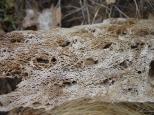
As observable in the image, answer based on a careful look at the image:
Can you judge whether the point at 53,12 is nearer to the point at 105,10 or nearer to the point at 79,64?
the point at 105,10

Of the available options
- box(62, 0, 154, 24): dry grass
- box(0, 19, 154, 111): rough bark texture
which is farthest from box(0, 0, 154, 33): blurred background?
box(0, 19, 154, 111): rough bark texture

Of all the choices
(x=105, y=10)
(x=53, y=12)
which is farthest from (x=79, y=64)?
(x=53, y=12)

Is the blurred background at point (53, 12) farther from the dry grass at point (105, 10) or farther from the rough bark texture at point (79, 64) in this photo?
the rough bark texture at point (79, 64)

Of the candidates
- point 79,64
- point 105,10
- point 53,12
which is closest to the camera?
point 79,64

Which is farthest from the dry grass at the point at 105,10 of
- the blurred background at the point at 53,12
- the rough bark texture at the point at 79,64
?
the rough bark texture at the point at 79,64

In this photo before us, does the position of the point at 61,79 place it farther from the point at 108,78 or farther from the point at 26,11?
the point at 26,11

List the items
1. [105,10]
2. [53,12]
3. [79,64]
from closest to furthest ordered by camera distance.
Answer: [79,64] → [105,10] → [53,12]
